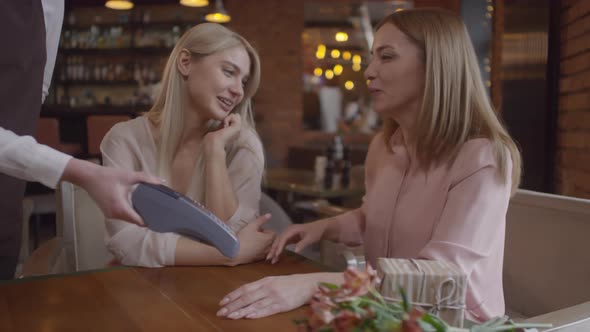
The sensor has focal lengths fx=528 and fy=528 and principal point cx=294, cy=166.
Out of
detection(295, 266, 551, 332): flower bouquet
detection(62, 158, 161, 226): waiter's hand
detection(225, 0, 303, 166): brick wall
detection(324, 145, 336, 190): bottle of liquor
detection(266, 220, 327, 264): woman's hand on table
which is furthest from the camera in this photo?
detection(225, 0, 303, 166): brick wall

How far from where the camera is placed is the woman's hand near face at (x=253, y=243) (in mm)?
1336

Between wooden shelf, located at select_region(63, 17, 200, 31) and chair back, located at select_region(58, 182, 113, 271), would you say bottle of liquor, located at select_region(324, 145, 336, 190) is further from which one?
wooden shelf, located at select_region(63, 17, 200, 31)

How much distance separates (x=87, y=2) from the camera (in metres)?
7.44

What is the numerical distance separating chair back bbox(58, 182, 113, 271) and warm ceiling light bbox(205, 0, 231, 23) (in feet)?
16.7

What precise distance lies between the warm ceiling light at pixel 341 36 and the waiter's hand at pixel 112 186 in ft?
27.1

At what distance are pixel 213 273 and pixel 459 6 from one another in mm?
4737

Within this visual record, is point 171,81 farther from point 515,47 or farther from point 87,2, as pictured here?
point 87,2

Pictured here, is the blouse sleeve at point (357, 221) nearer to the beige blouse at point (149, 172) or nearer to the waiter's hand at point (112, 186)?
the beige blouse at point (149, 172)

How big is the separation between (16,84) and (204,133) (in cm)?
60

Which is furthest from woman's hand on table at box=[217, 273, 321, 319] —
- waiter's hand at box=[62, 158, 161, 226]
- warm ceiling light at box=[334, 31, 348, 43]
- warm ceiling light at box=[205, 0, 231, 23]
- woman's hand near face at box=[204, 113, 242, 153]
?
warm ceiling light at box=[334, 31, 348, 43]

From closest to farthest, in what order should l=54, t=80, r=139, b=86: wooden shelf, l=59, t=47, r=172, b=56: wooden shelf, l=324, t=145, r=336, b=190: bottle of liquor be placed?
l=324, t=145, r=336, b=190: bottle of liquor, l=59, t=47, r=172, b=56: wooden shelf, l=54, t=80, r=139, b=86: wooden shelf

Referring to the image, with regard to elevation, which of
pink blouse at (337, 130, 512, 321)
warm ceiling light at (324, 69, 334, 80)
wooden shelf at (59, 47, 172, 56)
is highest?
wooden shelf at (59, 47, 172, 56)

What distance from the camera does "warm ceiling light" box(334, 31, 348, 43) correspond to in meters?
8.83

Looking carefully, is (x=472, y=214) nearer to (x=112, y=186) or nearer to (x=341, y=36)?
(x=112, y=186)
